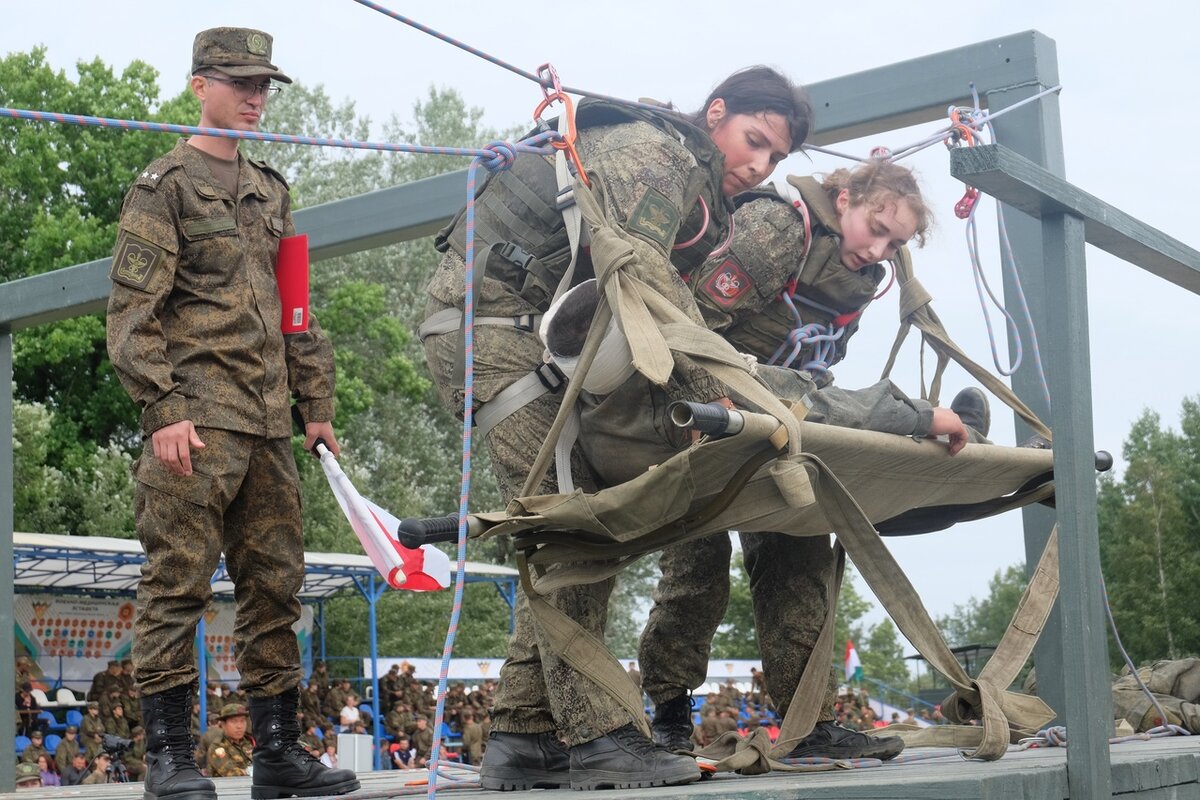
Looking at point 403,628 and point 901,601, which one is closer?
point 901,601

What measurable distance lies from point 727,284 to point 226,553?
1.65 m

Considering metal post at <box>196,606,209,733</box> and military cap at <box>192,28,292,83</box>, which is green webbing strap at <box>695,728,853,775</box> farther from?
metal post at <box>196,606,209,733</box>

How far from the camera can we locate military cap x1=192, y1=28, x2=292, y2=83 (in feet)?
12.2

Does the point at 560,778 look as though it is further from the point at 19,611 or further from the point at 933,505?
the point at 19,611

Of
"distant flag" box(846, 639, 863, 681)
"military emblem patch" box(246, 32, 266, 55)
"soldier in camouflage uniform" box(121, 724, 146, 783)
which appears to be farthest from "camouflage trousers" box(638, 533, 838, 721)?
"distant flag" box(846, 639, 863, 681)

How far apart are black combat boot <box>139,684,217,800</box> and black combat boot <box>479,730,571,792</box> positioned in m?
A: 0.68

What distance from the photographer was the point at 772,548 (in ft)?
14.6

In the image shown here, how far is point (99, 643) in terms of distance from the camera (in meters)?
21.7

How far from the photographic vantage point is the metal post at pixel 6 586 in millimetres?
5559

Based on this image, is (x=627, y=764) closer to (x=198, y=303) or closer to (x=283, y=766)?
(x=283, y=766)

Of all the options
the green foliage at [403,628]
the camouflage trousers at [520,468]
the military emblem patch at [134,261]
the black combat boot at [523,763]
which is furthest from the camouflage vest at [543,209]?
the green foliage at [403,628]

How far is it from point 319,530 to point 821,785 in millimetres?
29669

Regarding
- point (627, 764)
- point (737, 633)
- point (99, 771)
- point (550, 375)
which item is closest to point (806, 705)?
point (627, 764)

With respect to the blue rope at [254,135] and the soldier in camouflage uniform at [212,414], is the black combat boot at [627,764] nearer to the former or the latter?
the soldier in camouflage uniform at [212,414]
